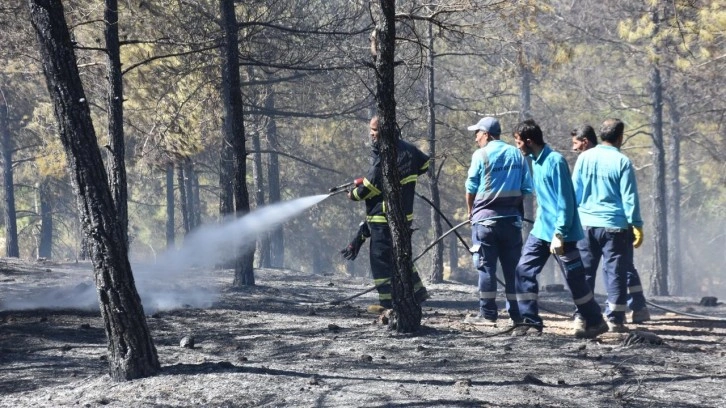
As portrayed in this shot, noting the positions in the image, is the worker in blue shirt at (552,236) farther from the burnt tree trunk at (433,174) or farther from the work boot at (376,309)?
the burnt tree trunk at (433,174)

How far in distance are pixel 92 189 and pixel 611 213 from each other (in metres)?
4.97

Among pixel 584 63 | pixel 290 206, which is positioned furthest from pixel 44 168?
pixel 584 63

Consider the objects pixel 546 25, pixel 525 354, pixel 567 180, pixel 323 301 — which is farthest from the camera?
pixel 546 25

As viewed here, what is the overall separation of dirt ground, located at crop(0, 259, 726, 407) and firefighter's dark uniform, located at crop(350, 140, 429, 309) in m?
0.46

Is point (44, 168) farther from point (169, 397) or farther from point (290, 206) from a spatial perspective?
point (169, 397)

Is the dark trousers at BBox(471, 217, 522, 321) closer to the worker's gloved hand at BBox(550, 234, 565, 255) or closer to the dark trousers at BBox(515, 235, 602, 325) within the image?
the dark trousers at BBox(515, 235, 602, 325)

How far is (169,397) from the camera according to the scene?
575cm

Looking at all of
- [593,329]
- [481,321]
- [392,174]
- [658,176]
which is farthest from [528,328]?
[658,176]

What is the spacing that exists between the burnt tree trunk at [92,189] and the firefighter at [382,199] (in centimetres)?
331

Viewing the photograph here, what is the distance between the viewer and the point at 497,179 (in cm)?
856

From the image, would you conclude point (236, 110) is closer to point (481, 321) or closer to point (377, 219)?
point (377, 219)

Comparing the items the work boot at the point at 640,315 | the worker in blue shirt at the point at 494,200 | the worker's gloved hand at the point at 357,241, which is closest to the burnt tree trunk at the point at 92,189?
the worker in blue shirt at the point at 494,200

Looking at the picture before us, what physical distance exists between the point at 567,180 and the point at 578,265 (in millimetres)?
784

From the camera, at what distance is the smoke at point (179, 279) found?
36.9 ft
